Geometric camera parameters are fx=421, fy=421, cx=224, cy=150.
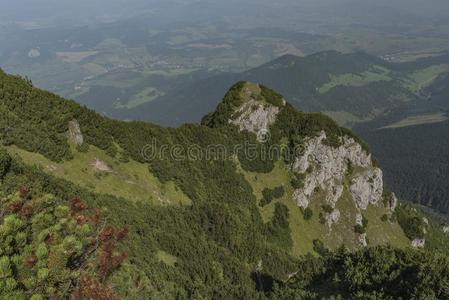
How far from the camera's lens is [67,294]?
21.1 metres

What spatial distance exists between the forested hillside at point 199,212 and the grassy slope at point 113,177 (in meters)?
0.40

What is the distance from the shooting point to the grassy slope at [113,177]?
289 feet

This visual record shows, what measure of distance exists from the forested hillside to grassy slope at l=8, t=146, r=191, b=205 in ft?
1.30

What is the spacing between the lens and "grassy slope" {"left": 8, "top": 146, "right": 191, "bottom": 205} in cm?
8794

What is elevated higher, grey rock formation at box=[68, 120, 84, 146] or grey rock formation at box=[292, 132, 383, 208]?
grey rock formation at box=[68, 120, 84, 146]

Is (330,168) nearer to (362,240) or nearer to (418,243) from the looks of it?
(362,240)

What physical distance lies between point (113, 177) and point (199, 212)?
24024 millimetres

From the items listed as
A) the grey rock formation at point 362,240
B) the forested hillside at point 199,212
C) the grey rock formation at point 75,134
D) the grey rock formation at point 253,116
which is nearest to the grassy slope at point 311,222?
the forested hillside at point 199,212

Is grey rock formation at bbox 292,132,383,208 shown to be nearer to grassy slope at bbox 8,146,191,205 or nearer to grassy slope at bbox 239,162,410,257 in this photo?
grassy slope at bbox 239,162,410,257

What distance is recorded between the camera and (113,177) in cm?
9850

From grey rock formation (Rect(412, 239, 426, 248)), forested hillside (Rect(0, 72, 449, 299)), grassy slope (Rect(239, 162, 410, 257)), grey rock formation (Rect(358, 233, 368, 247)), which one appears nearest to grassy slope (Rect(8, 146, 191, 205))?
forested hillside (Rect(0, 72, 449, 299))

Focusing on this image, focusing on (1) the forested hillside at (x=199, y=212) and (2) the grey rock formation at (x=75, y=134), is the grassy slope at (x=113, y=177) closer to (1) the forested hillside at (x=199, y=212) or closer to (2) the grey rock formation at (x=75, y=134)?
(1) the forested hillside at (x=199, y=212)

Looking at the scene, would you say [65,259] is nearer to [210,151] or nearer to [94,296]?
[94,296]

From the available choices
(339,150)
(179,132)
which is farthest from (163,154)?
(339,150)
